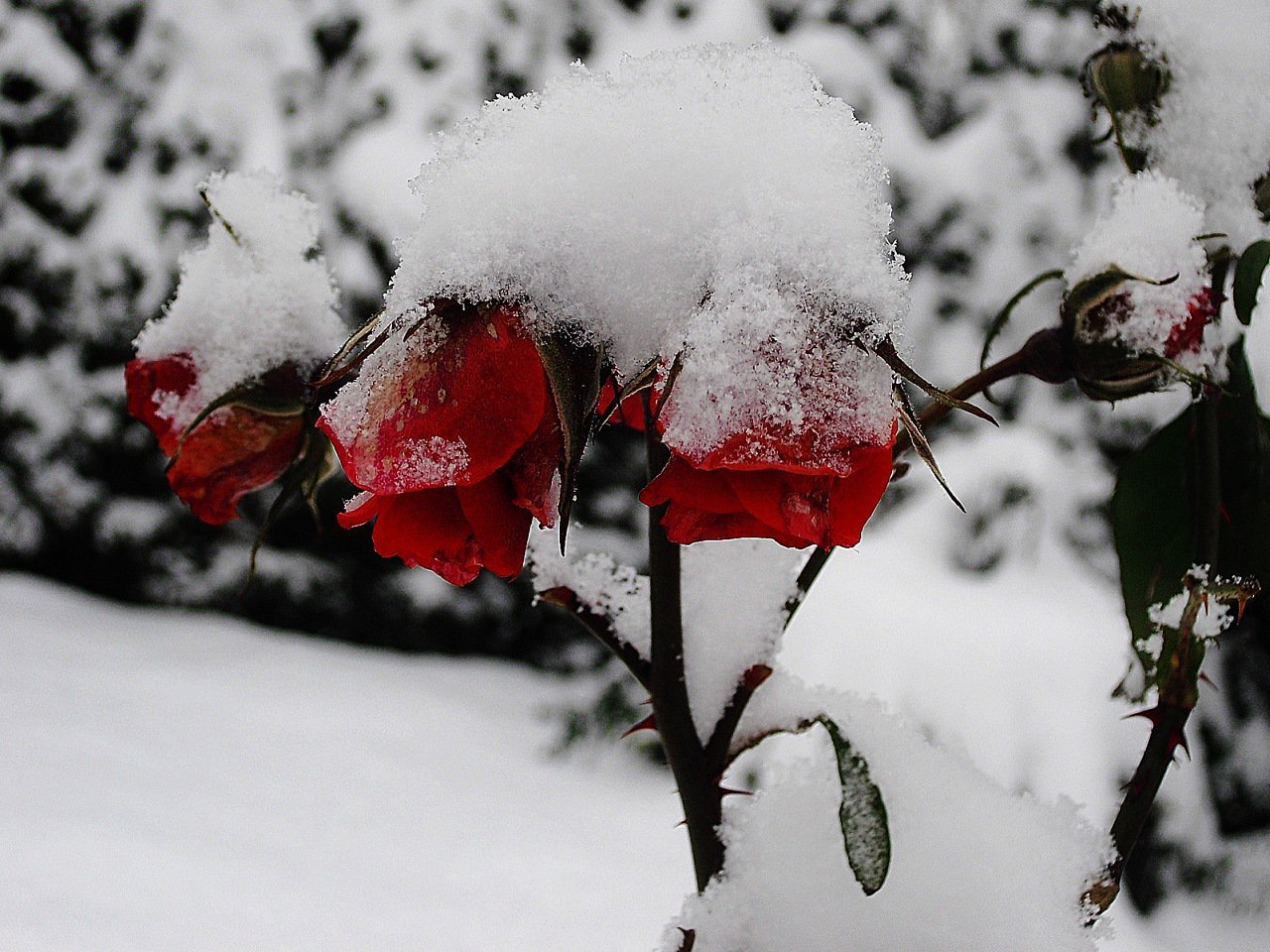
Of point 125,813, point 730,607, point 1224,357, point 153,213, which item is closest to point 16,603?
point 153,213

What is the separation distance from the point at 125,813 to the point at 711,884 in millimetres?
496

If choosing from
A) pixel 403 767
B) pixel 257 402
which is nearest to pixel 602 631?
pixel 257 402

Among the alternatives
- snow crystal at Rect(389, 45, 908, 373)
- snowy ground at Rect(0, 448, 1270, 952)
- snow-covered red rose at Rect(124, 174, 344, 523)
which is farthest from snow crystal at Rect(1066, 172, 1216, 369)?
snowy ground at Rect(0, 448, 1270, 952)

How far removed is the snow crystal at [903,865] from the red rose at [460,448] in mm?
134

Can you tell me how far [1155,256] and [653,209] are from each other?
174 millimetres

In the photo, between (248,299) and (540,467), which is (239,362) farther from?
(540,467)

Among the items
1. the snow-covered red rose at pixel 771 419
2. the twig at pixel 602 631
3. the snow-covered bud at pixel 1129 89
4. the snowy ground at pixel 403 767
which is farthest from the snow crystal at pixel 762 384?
the snowy ground at pixel 403 767

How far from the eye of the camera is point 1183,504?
36 centimetres

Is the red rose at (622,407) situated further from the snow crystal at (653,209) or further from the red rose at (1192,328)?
the red rose at (1192,328)

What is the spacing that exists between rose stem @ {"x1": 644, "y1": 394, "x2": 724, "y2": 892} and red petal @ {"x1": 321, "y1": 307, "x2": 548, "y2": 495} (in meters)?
0.07

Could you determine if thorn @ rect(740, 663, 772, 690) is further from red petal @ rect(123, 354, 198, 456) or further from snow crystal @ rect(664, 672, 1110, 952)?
red petal @ rect(123, 354, 198, 456)

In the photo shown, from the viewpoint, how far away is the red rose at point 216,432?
1.07 feet

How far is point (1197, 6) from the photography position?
349 mm

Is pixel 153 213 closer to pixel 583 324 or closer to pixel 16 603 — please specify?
pixel 16 603
